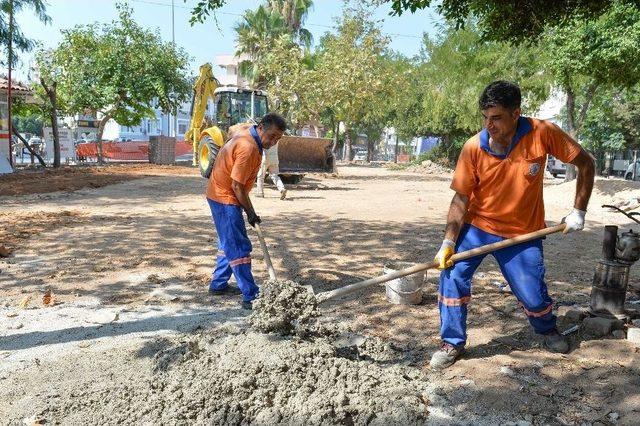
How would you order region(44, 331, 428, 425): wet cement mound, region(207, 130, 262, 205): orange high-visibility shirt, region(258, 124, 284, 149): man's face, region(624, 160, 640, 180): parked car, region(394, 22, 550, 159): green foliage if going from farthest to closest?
1. region(624, 160, 640, 180): parked car
2. region(394, 22, 550, 159): green foliage
3. region(258, 124, 284, 149): man's face
4. region(207, 130, 262, 205): orange high-visibility shirt
5. region(44, 331, 428, 425): wet cement mound

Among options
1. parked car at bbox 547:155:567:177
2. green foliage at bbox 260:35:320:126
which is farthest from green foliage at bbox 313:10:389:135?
parked car at bbox 547:155:567:177

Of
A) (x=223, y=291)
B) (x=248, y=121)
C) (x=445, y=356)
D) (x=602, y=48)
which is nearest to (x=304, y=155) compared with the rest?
(x=248, y=121)

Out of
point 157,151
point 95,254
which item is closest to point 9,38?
point 157,151

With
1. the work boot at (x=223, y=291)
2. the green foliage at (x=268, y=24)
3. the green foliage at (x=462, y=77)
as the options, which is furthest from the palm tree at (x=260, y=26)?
the work boot at (x=223, y=291)

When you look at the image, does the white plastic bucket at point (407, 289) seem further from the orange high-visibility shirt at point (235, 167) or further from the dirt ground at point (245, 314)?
the orange high-visibility shirt at point (235, 167)

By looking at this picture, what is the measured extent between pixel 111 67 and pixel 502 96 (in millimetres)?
22032

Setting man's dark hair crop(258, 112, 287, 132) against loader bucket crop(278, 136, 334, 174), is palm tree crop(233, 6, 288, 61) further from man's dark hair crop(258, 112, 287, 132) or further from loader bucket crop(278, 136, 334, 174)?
man's dark hair crop(258, 112, 287, 132)

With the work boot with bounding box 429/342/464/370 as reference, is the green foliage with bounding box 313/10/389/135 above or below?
above

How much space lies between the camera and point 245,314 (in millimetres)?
4418

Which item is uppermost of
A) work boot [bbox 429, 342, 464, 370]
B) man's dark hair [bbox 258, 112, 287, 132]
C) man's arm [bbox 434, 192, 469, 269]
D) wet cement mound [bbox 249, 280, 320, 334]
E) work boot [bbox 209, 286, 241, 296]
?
man's dark hair [bbox 258, 112, 287, 132]

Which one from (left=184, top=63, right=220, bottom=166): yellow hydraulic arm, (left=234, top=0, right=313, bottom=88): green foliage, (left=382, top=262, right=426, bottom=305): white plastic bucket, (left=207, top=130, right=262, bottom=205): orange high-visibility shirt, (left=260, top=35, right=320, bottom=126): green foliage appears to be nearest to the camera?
(left=207, top=130, right=262, bottom=205): orange high-visibility shirt

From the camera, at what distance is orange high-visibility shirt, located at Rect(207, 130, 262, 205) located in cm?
436

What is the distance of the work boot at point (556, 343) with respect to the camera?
3.55 m

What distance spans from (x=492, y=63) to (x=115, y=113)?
15.9 meters
